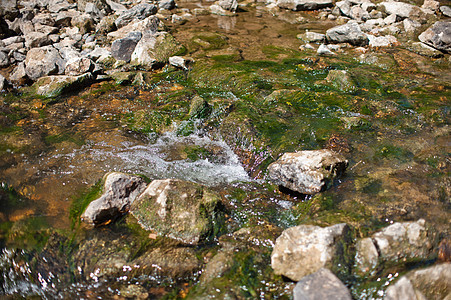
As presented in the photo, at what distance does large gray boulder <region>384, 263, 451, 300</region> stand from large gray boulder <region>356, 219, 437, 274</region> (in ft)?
0.78

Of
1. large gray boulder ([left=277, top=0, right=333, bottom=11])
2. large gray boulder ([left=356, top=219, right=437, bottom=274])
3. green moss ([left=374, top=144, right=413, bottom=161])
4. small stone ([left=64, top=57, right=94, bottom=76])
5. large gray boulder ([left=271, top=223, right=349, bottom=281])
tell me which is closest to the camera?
large gray boulder ([left=271, top=223, right=349, bottom=281])

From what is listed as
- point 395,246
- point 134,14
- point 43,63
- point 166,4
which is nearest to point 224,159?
point 395,246

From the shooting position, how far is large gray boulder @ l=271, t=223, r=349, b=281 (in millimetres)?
3385

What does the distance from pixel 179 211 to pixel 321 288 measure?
1.92 m

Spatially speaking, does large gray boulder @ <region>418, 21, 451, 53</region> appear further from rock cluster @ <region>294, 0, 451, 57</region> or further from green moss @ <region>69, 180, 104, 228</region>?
green moss @ <region>69, 180, 104, 228</region>

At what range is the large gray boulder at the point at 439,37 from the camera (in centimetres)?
941

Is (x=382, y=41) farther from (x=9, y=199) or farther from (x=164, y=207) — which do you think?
(x=9, y=199)

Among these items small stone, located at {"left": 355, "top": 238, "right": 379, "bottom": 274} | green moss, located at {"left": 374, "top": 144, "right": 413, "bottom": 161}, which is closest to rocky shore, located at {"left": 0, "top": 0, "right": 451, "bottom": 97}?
green moss, located at {"left": 374, "top": 144, "right": 413, "bottom": 161}

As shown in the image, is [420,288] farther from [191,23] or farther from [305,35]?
[191,23]

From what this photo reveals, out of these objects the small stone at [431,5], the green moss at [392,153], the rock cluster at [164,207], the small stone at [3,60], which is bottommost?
the small stone at [3,60]

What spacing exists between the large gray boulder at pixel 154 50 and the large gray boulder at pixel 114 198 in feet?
17.4

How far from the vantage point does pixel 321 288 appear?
3010 millimetres

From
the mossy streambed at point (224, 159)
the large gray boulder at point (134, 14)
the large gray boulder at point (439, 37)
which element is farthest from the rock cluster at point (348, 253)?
the large gray boulder at point (134, 14)

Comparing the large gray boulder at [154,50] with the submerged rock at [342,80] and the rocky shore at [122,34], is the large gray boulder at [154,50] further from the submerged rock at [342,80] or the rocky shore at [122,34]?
the submerged rock at [342,80]
